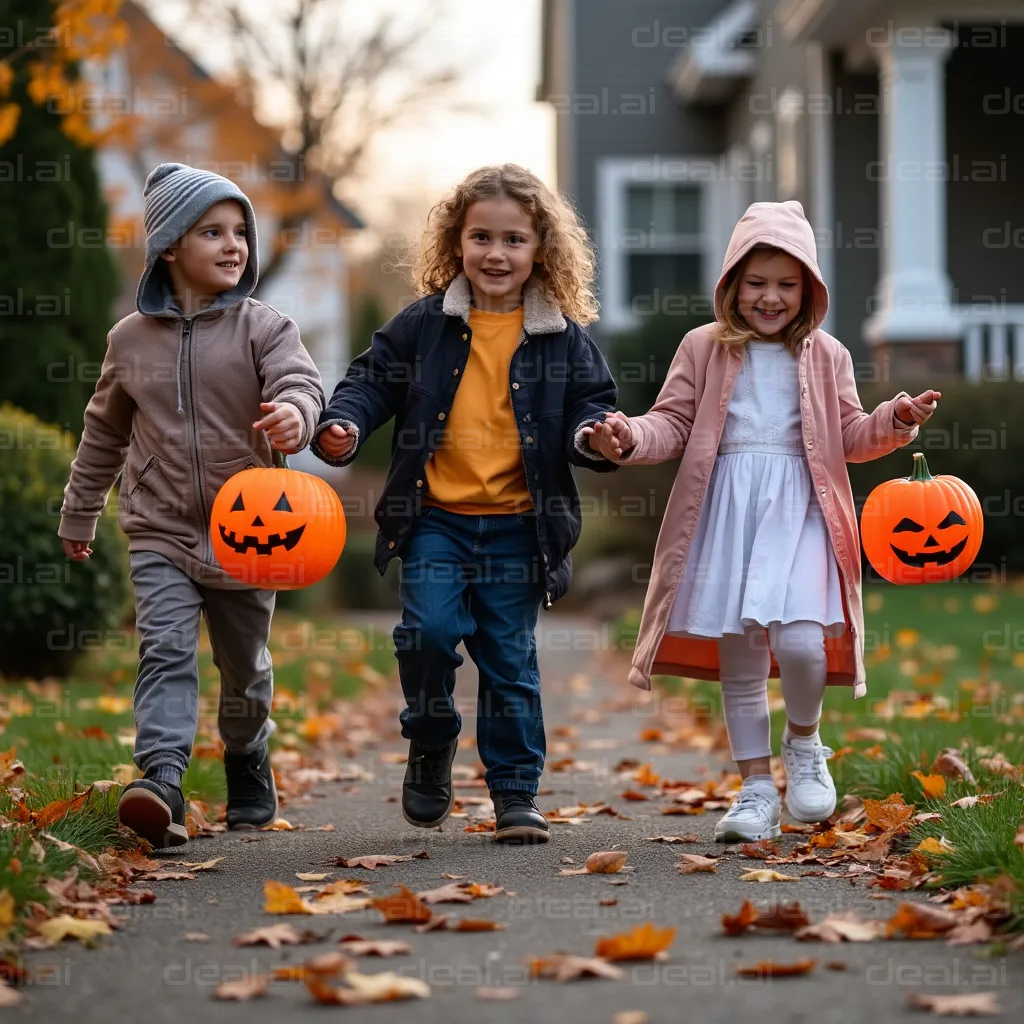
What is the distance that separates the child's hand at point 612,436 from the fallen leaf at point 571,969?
172 cm

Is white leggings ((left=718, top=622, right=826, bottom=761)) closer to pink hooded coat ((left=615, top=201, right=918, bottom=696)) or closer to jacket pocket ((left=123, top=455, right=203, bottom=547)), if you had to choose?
pink hooded coat ((left=615, top=201, right=918, bottom=696))

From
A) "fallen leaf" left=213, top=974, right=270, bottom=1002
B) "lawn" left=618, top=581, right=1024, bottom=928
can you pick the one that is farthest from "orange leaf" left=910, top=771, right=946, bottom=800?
"fallen leaf" left=213, top=974, right=270, bottom=1002

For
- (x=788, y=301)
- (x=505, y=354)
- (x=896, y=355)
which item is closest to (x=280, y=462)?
(x=505, y=354)

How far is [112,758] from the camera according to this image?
5375 millimetres

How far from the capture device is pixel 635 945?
310 cm

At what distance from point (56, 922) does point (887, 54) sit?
457 inches

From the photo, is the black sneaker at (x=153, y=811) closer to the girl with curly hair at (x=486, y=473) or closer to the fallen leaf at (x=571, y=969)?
the girl with curly hair at (x=486, y=473)

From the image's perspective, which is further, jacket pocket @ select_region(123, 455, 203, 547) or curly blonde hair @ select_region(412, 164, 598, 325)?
curly blonde hair @ select_region(412, 164, 598, 325)

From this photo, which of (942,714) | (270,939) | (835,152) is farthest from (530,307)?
(835,152)

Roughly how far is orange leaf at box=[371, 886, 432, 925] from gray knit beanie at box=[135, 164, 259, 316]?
6.75ft

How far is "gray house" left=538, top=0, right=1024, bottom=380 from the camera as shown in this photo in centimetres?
1291

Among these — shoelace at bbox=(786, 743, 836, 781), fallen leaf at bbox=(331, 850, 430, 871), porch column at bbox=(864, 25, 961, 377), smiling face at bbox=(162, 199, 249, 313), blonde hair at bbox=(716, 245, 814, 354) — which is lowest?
fallen leaf at bbox=(331, 850, 430, 871)

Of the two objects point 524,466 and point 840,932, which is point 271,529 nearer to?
point 524,466

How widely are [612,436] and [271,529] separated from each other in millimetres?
994
